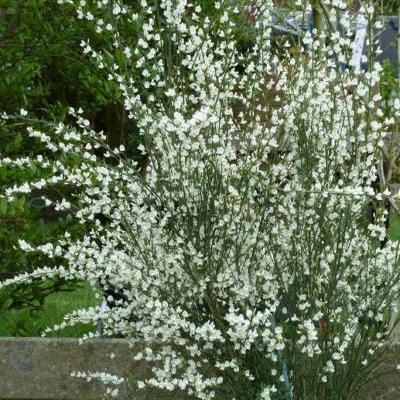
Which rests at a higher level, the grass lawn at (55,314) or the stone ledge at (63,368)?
the grass lawn at (55,314)

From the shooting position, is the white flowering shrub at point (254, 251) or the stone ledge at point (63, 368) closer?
the white flowering shrub at point (254, 251)

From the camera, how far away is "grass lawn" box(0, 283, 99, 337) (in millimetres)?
6176

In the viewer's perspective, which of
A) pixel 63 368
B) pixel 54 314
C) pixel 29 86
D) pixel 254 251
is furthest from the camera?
pixel 54 314

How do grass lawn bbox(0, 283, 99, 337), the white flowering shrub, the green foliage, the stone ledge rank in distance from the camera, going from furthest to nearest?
1. grass lawn bbox(0, 283, 99, 337)
2. the green foliage
3. the stone ledge
4. the white flowering shrub

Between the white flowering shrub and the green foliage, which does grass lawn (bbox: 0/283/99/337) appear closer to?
the green foliage

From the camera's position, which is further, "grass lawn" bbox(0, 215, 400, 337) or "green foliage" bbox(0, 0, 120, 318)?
"grass lawn" bbox(0, 215, 400, 337)

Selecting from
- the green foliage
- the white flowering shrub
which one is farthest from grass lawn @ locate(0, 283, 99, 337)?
the white flowering shrub

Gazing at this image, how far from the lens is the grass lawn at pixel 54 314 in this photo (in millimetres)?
6176

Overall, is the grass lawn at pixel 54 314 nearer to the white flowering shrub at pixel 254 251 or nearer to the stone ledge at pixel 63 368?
the stone ledge at pixel 63 368

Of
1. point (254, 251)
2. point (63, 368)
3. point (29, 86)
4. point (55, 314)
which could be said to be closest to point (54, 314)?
point (55, 314)

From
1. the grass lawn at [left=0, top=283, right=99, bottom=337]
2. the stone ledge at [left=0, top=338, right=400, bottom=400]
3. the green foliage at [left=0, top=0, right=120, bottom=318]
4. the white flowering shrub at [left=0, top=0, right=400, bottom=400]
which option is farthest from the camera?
the grass lawn at [left=0, top=283, right=99, bottom=337]

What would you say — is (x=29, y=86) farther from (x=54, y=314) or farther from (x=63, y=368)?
(x=63, y=368)

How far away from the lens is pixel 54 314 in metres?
6.87

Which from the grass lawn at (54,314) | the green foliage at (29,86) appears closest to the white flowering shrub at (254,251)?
the green foliage at (29,86)
